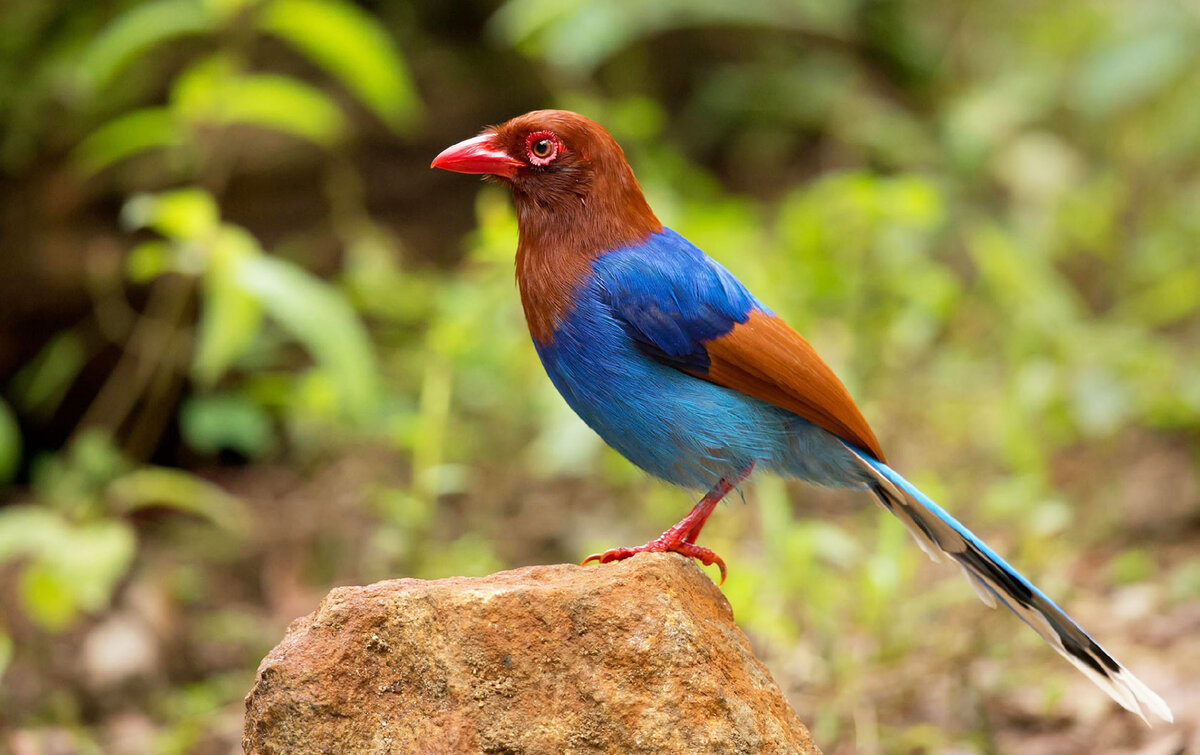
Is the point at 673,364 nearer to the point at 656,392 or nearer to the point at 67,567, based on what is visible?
the point at 656,392

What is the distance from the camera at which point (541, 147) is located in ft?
11.1

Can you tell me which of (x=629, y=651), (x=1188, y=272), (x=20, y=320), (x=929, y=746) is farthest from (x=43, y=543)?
(x=1188, y=272)

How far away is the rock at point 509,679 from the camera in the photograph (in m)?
2.67

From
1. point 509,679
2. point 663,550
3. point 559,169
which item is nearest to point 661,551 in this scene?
point 663,550

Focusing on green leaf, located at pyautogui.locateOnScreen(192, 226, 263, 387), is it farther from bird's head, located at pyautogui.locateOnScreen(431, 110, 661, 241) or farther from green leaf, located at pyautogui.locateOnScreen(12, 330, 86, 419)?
green leaf, located at pyautogui.locateOnScreen(12, 330, 86, 419)

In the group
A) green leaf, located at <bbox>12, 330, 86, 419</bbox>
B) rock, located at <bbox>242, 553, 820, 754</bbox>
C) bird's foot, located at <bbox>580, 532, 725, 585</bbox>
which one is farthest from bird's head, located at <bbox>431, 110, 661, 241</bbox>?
green leaf, located at <bbox>12, 330, 86, 419</bbox>

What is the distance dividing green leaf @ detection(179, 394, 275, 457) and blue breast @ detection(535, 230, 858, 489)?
10.0 feet

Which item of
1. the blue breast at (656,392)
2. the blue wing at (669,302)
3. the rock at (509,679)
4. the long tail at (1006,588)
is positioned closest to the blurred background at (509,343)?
the long tail at (1006,588)

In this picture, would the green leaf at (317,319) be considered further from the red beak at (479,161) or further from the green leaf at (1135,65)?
the green leaf at (1135,65)

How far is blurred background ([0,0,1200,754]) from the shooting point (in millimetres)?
4609

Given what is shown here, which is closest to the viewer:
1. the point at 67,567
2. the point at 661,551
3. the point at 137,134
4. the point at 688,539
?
the point at 661,551

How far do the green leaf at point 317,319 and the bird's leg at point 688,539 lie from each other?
1.74 meters

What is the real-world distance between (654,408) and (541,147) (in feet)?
2.65

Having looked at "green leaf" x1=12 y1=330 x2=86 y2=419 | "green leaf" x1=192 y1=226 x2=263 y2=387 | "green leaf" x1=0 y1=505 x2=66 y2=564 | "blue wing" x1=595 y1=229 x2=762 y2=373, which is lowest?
"blue wing" x1=595 y1=229 x2=762 y2=373
